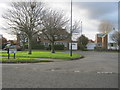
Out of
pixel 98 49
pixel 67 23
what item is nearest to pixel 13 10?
pixel 67 23

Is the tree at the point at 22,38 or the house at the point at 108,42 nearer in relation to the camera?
the tree at the point at 22,38

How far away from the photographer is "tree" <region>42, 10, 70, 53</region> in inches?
859

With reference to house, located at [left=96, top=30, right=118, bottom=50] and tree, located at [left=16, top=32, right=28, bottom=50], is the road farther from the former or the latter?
house, located at [left=96, top=30, right=118, bottom=50]

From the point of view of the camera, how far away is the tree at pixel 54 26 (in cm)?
2183

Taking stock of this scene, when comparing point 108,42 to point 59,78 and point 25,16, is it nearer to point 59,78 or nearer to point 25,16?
point 25,16

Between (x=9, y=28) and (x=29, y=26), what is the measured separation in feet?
13.4

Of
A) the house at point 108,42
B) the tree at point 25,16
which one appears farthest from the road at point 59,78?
the house at point 108,42

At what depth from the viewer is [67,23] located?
25.1 m

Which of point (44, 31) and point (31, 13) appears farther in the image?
point (44, 31)

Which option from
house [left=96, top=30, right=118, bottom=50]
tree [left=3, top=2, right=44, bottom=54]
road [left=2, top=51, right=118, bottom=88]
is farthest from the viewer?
house [left=96, top=30, right=118, bottom=50]

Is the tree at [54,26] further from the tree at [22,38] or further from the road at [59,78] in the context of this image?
the road at [59,78]

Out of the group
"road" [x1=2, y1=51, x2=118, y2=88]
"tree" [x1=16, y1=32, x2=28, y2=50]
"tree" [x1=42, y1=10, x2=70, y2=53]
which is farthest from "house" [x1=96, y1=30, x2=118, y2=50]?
"road" [x1=2, y1=51, x2=118, y2=88]

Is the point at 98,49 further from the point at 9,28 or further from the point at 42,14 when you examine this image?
the point at 9,28

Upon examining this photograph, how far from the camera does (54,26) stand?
22766 mm
